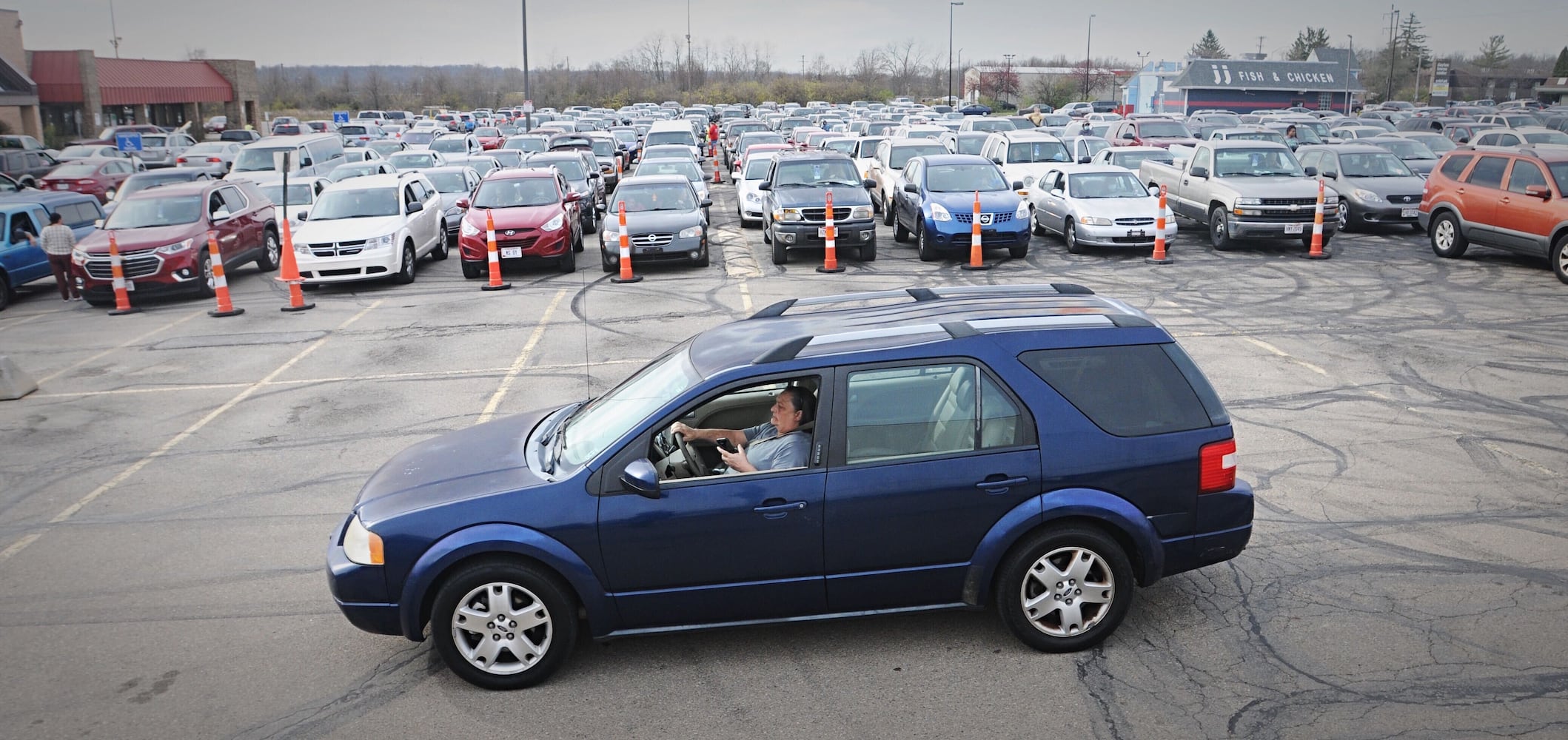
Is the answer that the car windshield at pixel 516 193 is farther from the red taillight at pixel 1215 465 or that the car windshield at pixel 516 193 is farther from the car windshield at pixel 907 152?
the red taillight at pixel 1215 465

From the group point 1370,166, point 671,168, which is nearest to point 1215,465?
point 1370,166

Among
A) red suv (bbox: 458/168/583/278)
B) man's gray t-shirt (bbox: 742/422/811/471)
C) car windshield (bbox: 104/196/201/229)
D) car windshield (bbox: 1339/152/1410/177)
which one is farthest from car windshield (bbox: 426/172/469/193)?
man's gray t-shirt (bbox: 742/422/811/471)

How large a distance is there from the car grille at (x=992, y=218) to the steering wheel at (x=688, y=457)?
1276 cm

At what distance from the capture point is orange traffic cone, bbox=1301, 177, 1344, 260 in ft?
57.9

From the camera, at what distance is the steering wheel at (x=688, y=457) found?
17.7ft

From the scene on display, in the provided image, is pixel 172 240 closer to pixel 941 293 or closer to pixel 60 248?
pixel 60 248

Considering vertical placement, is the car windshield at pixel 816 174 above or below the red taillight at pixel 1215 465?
above

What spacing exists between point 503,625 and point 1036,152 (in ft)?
68.9

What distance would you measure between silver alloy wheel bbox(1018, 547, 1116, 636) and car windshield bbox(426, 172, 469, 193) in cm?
1984

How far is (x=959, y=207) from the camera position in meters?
17.8

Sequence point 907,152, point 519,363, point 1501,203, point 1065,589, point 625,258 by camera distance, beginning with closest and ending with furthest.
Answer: point 1065,589, point 519,363, point 1501,203, point 625,258, point 907,152

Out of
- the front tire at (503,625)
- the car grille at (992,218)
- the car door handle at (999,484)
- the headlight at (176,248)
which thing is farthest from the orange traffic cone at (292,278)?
the car door handle at (999,484)

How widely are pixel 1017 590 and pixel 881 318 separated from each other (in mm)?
1582

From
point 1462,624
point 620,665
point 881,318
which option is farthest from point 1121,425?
point 620,665
